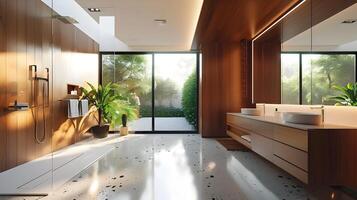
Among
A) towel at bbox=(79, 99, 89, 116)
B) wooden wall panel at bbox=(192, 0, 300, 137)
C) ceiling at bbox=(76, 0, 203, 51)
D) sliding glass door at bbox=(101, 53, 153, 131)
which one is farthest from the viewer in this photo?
sliding glass door at bbox=(101, 53, 153, 131)

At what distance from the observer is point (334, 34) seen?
2.61 metres

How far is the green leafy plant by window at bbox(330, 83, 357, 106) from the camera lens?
8.04 feet

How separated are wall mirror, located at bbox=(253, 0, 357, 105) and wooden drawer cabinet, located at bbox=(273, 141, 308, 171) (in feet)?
2.52

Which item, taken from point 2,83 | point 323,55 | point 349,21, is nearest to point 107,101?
point 2,83

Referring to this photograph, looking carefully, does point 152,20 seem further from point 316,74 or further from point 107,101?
point 316,74

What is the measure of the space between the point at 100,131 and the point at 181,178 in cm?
265

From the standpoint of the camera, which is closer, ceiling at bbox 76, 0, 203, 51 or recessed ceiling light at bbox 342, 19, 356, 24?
recessed ceiling light at bbox 342, 19, 356, 24

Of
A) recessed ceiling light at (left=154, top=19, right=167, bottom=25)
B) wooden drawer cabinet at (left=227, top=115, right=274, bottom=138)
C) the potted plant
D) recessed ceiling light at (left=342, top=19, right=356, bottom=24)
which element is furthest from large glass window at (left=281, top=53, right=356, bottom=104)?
the potted plant

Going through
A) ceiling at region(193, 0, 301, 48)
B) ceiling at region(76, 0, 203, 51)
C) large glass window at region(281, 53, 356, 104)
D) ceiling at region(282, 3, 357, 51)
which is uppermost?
ceiling at region(76, 0, 203, 51)

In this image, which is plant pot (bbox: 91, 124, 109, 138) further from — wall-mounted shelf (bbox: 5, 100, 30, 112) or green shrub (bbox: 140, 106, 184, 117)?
wall-mounted shelf (bbox: 5, 100, 30, 112)

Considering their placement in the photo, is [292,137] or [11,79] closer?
[292,137]

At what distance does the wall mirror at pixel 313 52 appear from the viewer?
2510mm

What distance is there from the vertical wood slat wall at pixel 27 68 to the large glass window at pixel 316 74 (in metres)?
3.30

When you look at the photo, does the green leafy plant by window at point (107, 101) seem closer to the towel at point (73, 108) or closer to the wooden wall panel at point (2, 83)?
the towel at point (73, 108)
